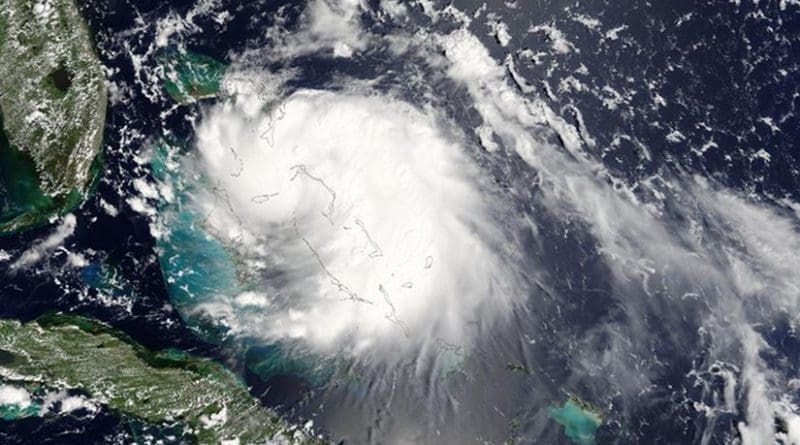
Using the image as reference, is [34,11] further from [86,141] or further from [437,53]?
[437,53]

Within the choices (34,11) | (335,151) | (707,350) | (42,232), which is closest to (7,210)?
(42,232)

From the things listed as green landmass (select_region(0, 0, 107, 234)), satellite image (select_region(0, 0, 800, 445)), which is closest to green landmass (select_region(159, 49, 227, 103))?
satellite image (select_region(0, 0, 800, 445))

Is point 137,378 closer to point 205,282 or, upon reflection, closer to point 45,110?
point 205,282

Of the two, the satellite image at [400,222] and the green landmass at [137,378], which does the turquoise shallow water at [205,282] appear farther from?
the green landmass at [137,378]

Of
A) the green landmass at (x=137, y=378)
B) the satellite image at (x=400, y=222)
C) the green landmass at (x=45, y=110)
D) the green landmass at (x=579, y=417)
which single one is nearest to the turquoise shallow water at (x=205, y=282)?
the satellite image at (x=400, y=222)

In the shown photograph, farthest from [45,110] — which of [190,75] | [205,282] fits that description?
[205,282]
